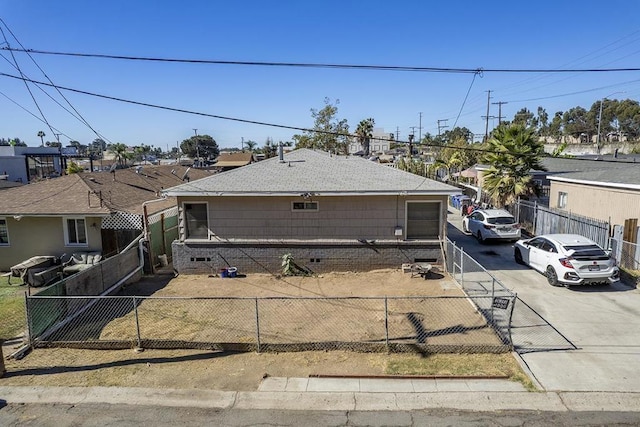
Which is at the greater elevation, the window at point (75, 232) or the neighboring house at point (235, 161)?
the neighboring house at point (235, 161)

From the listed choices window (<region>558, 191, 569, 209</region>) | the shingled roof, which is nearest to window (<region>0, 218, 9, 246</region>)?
the shingled roof

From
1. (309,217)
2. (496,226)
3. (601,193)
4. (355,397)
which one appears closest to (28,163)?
(309,217)

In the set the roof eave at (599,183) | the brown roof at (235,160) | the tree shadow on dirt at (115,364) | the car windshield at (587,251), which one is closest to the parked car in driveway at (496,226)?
the roof eave at (599,183)

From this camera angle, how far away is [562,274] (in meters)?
13.2

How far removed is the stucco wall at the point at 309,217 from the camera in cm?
1577

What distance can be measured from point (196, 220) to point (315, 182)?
4.93 m

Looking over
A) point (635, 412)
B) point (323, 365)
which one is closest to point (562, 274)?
point (635, 412)

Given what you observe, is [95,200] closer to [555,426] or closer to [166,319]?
[166,319]

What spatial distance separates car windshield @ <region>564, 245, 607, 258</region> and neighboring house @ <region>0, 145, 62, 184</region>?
167ft

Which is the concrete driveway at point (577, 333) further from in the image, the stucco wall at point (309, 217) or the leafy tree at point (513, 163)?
the leafy tree at point (513, 163)

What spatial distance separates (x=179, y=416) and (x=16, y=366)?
4.42 m

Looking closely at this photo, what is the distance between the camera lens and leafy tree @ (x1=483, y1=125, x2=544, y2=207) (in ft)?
75.6

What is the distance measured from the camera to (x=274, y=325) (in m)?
10.8

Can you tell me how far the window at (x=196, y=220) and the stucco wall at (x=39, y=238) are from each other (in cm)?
373
